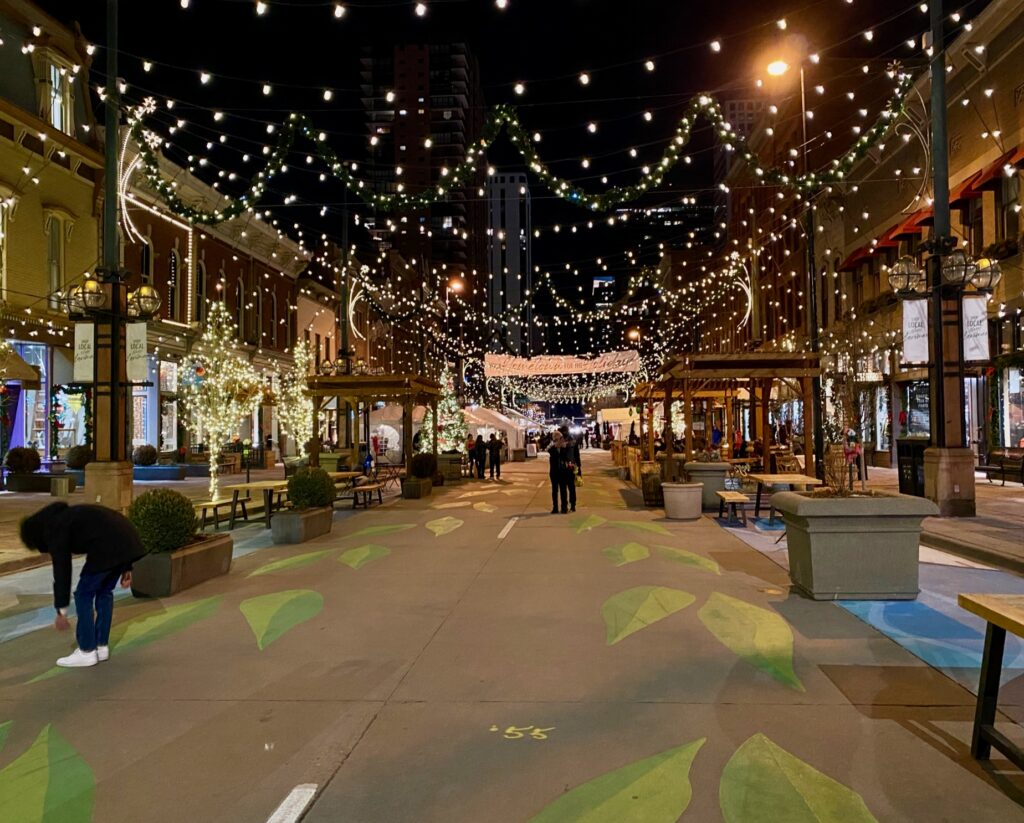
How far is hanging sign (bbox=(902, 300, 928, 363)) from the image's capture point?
648 inches

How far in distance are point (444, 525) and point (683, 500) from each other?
4743 millimetres

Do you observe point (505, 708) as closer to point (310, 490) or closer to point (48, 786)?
point (48, 786)

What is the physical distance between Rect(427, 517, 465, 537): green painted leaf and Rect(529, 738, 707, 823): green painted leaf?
10.7 meters

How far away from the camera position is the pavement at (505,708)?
Answer: 4.27m

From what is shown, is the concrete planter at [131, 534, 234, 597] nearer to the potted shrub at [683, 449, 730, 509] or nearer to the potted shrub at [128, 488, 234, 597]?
the potted shrub at [128, 488, 234, 597]

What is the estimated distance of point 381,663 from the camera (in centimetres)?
679

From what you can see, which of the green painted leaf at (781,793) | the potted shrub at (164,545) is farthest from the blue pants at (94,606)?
the green painted leaf at (781,793)

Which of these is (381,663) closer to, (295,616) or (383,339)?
(295,616)

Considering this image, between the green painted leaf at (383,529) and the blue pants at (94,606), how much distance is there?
8116 mm

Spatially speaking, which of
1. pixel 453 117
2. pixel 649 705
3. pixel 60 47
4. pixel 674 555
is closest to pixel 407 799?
pixel 649 705

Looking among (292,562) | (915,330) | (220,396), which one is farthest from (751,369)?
(220,396)

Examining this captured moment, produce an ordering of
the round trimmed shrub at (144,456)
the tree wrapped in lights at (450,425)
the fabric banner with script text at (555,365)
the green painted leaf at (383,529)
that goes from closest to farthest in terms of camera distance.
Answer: the green painted leaf at (383,529) → the round trimmed shrub at (144,456) → the tree wrapped in lights at (450,425) → the fabric banner with script text at (555,365)

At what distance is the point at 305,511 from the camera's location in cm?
1445

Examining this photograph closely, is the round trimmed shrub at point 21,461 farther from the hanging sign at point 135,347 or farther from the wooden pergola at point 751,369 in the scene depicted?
the wooden pergola at point 751,369
